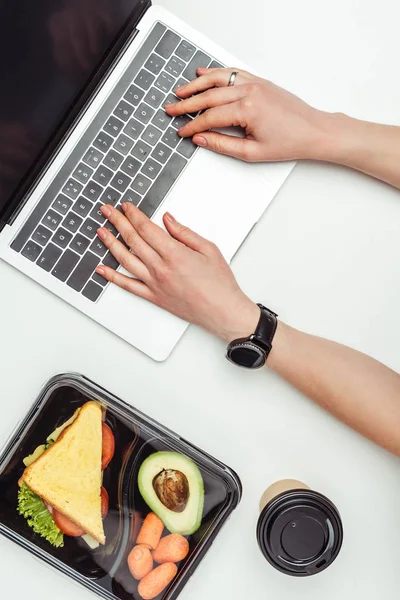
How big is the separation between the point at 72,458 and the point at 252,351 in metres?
0.28

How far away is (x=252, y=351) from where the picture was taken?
88cm

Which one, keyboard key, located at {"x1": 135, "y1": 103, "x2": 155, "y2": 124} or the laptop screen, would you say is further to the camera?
keyboard key, located at {"x1": 135, "y1": 103, "x2": 155, "y2": 124}

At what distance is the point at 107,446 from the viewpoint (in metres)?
0.87

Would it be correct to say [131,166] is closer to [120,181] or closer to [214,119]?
[120,181]

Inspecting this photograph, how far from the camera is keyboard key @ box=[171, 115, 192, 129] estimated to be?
2.98 feet

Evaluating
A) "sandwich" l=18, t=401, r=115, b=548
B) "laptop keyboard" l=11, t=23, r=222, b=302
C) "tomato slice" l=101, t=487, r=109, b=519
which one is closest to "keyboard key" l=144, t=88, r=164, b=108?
"laptop keyboard" l=11, t=23, r=222, b=302

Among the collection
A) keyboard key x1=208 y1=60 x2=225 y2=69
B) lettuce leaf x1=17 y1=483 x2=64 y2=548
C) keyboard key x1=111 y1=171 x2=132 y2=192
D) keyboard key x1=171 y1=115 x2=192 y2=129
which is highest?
keyboard key x1=208 y1=60 x2=225 y2=69

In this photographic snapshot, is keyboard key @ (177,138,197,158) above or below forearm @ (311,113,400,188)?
below

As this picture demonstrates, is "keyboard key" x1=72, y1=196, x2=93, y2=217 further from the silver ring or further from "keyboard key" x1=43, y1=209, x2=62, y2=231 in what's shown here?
the silver ring

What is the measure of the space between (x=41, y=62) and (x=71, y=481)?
520 mm

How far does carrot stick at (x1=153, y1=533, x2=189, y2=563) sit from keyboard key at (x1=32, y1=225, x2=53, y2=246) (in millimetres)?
428

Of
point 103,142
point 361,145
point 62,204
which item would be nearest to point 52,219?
point 62,204

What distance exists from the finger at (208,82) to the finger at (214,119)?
0.03 metres

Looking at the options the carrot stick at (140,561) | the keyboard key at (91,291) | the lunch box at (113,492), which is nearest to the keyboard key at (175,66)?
the keyboard key at (91,291)
